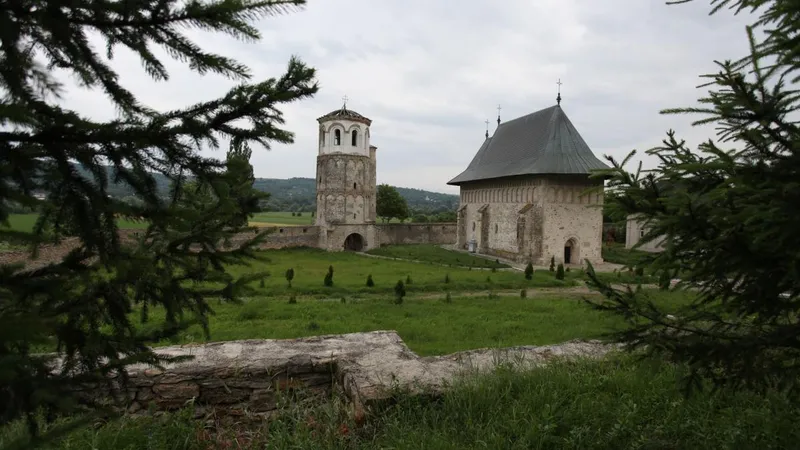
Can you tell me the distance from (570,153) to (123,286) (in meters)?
24.0

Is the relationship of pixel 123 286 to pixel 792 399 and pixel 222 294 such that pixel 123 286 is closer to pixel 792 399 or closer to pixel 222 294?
pixel 222 294

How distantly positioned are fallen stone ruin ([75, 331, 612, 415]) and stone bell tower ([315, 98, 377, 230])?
82.3 ft

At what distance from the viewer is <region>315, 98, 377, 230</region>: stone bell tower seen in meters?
30.1

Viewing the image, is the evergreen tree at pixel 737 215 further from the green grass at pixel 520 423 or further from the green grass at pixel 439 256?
the green grass at pixel 439 256

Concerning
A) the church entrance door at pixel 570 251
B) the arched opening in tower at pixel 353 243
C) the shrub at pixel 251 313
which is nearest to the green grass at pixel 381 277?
the shrub at pixel 251 313

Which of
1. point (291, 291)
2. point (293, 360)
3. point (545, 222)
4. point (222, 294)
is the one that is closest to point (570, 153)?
point (545, 222)

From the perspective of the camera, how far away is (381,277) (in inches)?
748

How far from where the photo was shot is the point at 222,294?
118 inches

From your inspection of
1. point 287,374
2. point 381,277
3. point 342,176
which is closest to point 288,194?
point 342,176

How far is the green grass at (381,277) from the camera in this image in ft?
52.4

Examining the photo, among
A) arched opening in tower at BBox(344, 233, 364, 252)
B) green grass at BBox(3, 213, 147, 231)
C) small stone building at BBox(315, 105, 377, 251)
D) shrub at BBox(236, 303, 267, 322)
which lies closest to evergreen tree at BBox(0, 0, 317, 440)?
green grass at BBox(3, 213, 147, 231)

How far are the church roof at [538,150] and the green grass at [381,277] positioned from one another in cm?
649

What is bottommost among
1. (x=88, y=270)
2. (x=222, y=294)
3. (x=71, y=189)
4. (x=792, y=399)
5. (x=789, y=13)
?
(x=792, y=399)

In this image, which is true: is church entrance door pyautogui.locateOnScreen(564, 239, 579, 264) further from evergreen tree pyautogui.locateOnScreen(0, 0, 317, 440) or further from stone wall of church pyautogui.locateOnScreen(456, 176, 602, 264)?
evergreen tree pyautogui.locateOnScreen(0, 0, 317, 440)
